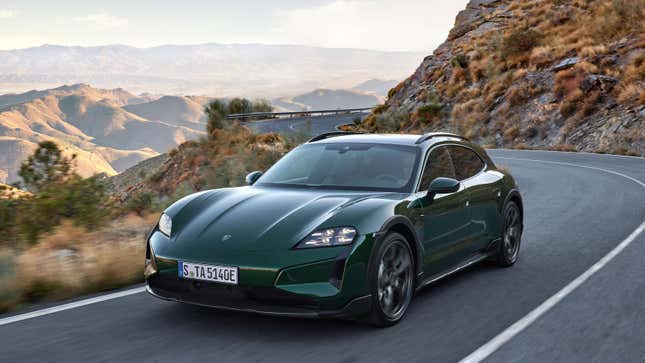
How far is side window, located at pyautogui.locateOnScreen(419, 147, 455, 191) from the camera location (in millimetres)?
6373

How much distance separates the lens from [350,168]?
6.48 meters

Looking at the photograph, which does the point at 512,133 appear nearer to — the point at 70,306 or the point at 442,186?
the point at 442,186

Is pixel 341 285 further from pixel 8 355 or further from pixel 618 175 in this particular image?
pixel 618 175

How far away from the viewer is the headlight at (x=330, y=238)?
5.09 meters

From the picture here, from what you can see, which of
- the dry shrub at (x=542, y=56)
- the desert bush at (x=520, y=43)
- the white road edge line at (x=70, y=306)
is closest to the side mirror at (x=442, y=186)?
the white road edge line at (x=70, y=306)

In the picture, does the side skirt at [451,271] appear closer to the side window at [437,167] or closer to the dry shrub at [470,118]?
the side window at [437,167]

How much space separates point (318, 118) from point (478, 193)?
154 ft

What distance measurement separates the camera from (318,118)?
53.8 meters

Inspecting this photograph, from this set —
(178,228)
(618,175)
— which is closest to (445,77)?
(618,175)

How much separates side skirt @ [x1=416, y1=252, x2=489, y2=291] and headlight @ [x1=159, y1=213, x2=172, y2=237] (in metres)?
1.97

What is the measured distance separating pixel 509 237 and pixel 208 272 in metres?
4.03

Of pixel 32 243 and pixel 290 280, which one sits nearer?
pixel 290 280

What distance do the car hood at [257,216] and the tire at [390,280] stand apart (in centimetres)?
36

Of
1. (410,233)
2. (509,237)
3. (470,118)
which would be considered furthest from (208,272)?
(470,118)
